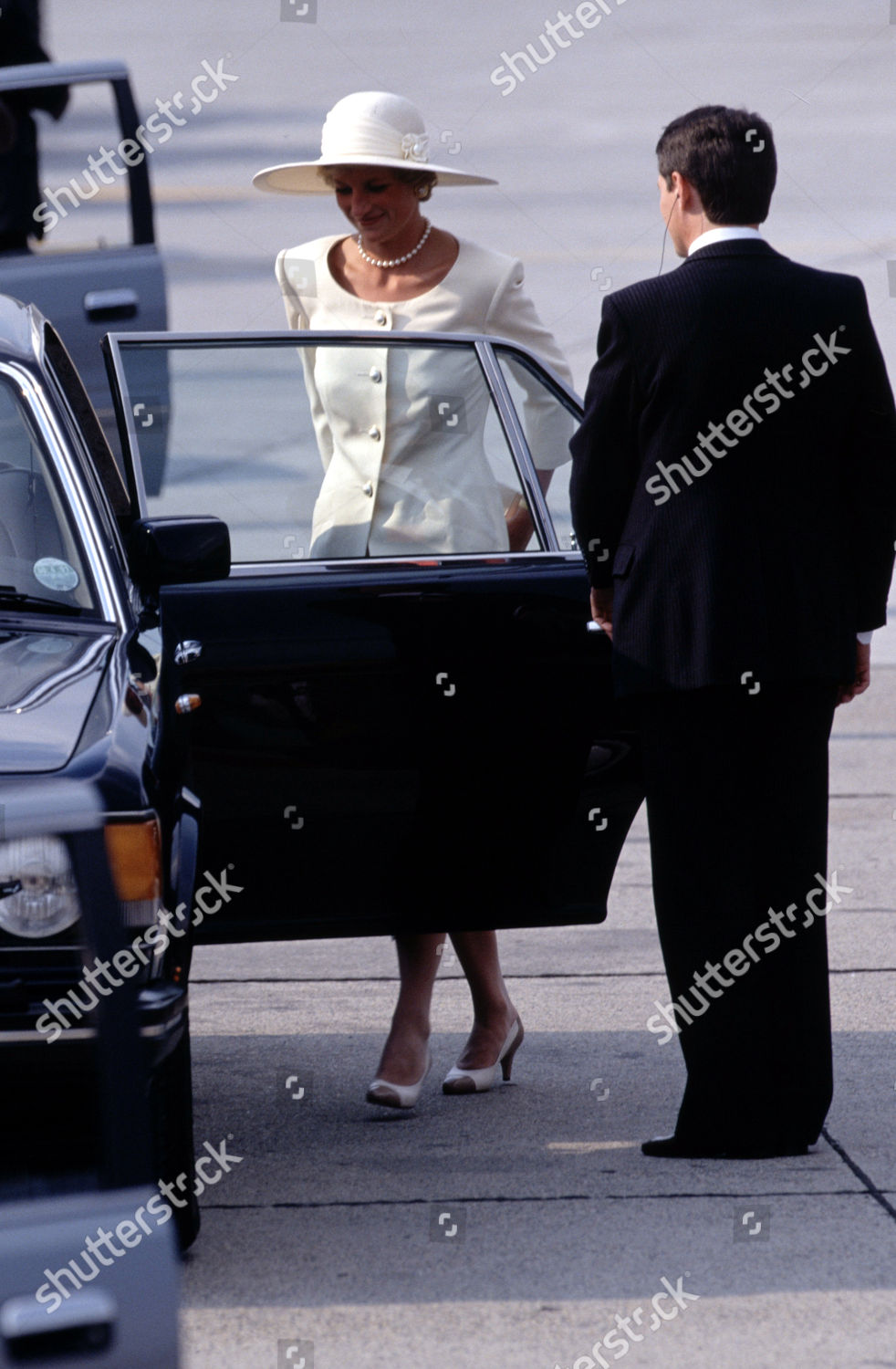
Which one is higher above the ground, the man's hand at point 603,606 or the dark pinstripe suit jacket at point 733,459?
the dark pinstripe suit jacket at point 733,459

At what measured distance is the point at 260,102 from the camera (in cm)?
1512

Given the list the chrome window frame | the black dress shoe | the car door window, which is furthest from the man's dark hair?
the black dress shoe

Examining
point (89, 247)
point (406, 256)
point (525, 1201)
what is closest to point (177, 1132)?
point (525, 1201)

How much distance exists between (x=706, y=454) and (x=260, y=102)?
11954 millimetres

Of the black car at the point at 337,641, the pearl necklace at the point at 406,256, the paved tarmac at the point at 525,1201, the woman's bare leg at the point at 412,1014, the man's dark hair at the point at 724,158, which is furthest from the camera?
the pearl necklace at the point at 406,256

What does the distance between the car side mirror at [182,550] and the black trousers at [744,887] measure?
2.95ft

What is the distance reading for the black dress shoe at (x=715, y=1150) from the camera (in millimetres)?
4152

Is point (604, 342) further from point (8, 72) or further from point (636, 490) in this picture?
point (8, 72)

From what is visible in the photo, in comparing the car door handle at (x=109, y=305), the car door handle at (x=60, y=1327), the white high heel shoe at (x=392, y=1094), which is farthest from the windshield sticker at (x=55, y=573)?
the car door handle at (x=109, y=305)

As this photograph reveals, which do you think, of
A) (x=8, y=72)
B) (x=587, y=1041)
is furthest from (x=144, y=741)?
(x=8, y=72)

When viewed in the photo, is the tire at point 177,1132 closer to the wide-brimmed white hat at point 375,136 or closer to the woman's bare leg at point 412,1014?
the woman's bare leg at point 412,1014

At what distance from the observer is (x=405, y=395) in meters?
4.60

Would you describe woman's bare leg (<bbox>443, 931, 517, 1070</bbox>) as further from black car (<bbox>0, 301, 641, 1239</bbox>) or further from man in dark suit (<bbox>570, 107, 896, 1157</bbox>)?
man in dark suit (<bbox>570, 107, 896, 1157</bbox>)

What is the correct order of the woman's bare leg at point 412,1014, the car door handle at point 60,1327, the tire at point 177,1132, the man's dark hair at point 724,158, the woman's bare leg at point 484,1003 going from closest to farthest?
the car door handle at point 60,1327
the tire at point 177,1132
the man's dark hair at point 724,158
the woman's bare leg at point 412,1014
the woman's bare leg at point 484,1003
